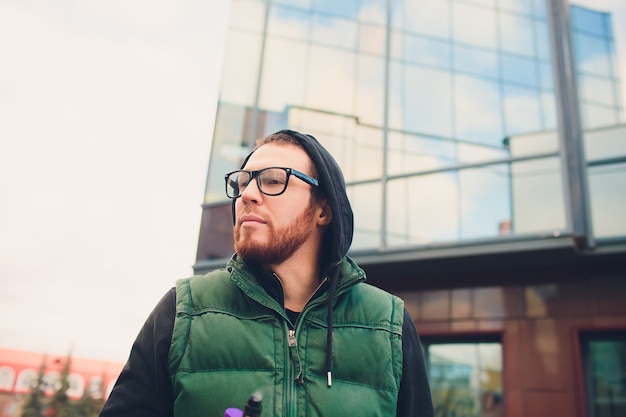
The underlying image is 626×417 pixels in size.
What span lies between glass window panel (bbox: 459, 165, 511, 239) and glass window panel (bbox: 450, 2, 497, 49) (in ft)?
8.58

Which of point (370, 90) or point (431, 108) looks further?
point (370, 90)

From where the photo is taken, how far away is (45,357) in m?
26.9

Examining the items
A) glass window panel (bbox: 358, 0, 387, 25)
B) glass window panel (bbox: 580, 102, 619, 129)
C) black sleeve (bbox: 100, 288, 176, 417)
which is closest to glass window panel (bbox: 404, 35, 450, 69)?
glass window panel (bbox: 358, 0, 387, 25)

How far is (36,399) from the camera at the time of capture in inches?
1034

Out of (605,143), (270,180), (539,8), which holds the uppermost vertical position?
(539,8)

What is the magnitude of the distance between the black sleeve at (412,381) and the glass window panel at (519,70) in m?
7.70

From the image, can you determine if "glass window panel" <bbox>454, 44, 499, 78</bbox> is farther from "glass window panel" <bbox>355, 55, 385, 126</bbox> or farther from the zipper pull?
the zipper pull

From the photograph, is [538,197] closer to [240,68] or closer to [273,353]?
[240,68]

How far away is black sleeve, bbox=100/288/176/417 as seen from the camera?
5.72ft

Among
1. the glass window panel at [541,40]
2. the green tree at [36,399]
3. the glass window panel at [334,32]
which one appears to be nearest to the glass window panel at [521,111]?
the glass window panel at [541,40]

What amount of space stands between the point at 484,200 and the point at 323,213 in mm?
6162

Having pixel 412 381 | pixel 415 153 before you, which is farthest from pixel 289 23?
pixel 412 381

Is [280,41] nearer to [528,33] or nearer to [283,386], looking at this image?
[528,33]

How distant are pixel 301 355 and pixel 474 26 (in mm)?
9008
